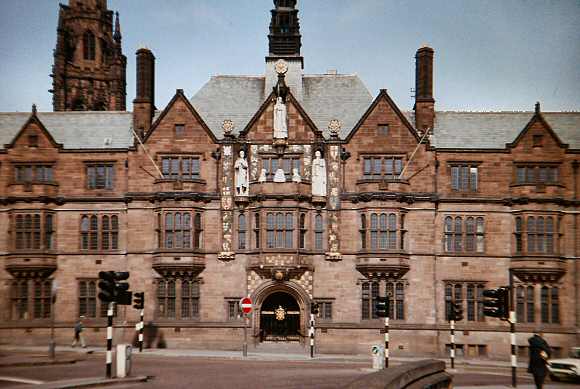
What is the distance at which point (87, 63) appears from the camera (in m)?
86.5

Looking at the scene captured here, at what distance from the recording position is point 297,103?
4578 cm

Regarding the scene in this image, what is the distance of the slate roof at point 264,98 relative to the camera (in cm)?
4800

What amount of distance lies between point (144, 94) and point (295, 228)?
13.4 m

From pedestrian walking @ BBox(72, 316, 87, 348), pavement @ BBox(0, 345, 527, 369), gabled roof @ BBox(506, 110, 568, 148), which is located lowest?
pavement @ BBox(0, 345, 527, 369)

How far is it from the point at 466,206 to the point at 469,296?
217 inches

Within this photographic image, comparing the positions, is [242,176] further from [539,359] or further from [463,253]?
[539,359]

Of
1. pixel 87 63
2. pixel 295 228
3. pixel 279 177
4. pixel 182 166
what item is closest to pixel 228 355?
pixel 295 228

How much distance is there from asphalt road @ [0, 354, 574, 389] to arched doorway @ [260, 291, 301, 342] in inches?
366

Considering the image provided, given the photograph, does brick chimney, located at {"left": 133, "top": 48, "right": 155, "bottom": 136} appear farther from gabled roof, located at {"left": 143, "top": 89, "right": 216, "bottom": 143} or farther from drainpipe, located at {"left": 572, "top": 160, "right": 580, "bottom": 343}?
drainpipe, located at {"left": 572, "top": 160, "right": 580, "bottom": 343}

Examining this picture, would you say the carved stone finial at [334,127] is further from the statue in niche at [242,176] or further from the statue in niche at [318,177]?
the statue in niche at [242,176]

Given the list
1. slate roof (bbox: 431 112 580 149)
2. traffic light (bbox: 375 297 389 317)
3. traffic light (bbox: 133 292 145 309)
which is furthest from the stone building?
traffic light (bbox: 375 297 389 317)

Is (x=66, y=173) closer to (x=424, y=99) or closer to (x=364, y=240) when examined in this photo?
(x=364, y=240)

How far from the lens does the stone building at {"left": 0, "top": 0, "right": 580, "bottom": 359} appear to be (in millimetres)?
44594

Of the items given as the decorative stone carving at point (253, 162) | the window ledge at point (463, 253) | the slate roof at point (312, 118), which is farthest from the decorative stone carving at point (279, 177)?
the window ledge at point (463, 253)
